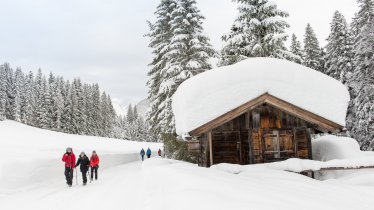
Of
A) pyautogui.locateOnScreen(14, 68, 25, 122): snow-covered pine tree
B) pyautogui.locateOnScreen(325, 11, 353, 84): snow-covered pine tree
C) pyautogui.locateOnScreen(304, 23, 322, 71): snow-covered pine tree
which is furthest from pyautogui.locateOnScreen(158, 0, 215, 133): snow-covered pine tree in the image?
pyautogui.locateOnScreen(14, 68, 25, 122): snow-covered pine tree

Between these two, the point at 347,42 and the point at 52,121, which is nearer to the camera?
the point at 347,42

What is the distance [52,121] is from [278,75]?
5914cm

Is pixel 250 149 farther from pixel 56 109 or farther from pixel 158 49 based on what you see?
pixel 56 109

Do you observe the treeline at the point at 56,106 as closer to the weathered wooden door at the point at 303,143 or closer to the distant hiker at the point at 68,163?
the distant hiker at the point at 68,163

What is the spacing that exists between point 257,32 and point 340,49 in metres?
12.0

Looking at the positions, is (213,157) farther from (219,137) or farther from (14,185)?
(14,185)

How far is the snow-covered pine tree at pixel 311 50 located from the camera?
36625mm

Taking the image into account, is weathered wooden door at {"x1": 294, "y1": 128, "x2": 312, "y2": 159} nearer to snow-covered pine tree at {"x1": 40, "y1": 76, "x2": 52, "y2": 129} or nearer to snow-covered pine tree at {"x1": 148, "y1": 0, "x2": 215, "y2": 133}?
snow-covered pine tree at {"x1": 148, "y1": 0, "x2": 215, "y2": 133}

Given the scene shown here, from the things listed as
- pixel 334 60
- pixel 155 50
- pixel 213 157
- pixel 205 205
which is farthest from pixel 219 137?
pixel 334 60

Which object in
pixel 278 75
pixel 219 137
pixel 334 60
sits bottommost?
pixel 219 137

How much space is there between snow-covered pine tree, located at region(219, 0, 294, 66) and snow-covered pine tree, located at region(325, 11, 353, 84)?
985 centimetres

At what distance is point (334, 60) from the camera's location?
32219mm

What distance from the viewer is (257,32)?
77.3 ft

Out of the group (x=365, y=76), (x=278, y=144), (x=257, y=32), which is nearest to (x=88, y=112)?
(x=257, y=32)
